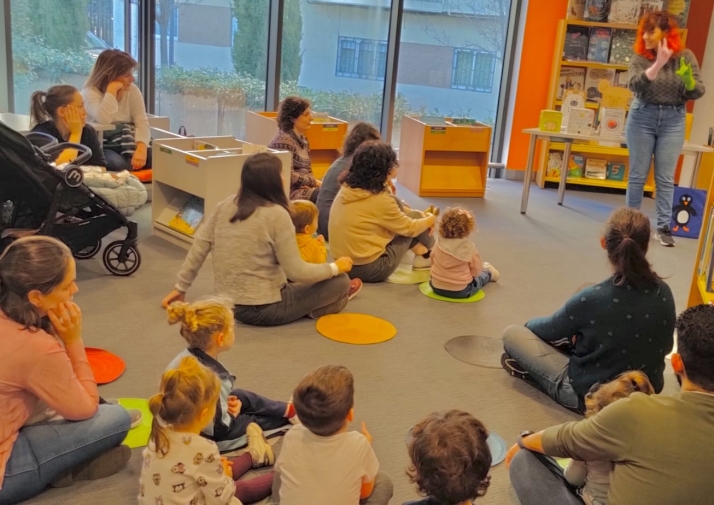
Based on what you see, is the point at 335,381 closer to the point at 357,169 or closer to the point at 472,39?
the point at 357,169

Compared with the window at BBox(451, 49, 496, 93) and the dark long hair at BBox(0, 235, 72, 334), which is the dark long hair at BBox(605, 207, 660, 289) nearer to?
the dark long hair at BBox(0, 235, 72, 334)

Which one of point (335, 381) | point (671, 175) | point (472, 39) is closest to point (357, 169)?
point (335, 381)

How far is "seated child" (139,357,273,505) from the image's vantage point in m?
1.92

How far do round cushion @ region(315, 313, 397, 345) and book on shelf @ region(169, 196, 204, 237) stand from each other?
135cm

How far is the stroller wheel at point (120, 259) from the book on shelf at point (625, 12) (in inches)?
205

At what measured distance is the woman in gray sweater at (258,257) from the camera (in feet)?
11.1

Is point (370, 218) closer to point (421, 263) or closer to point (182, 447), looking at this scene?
point (421, 263)

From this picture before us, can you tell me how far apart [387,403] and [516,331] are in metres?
0.66

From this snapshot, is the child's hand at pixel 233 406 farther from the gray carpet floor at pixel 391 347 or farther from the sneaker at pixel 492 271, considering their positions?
the sneaker at pixel 492 271

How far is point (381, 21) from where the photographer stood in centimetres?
766

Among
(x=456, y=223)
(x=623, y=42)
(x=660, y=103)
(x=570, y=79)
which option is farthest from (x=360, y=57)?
(x=456, y=223)

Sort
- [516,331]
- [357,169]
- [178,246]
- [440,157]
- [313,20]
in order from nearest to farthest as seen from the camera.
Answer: [516,331] < [357,169] < [178,246] < [440,157] < [313,20]

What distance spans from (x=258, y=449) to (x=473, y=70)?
636 cm

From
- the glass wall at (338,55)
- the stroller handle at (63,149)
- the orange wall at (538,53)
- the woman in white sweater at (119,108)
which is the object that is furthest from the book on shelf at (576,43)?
the stroller handle at (63,149)
